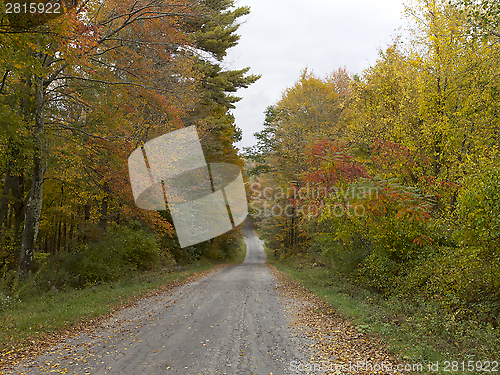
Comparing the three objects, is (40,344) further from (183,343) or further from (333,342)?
(333,342)

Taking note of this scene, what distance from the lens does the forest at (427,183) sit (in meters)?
6.75

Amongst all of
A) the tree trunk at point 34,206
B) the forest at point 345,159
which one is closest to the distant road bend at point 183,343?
the forest at point 345,159

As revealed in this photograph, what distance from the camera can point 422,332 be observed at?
665 centimetres

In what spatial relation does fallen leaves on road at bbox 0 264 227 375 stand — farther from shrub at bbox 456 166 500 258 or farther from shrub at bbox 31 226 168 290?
shrub at bbox 456 166 500 258

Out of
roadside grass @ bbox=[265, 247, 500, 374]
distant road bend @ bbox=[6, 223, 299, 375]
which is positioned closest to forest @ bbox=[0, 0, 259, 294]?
distant road bend @ bbox=[6, 223, 299, 375]

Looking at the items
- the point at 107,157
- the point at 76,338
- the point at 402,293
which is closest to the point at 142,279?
the point at 107,157

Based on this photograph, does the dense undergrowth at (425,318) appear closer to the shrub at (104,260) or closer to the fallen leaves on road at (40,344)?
the fallen leaves on road at (40,344)

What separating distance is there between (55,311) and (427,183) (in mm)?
10894

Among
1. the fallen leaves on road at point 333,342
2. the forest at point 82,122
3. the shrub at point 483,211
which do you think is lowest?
the fallen leaves on road at point 333,342

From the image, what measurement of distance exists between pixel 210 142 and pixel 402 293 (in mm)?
14678

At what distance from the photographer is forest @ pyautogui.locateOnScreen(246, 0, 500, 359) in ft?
22.2

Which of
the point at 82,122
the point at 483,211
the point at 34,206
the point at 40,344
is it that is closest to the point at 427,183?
the point at 483,211

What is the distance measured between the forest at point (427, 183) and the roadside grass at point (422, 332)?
0.04m

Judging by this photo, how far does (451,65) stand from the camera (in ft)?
32.2
